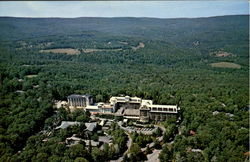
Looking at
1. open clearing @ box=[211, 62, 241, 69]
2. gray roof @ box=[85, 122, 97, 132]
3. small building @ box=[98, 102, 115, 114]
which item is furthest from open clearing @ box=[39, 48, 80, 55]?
gray roof @ box=[85, 122, 97, 132]

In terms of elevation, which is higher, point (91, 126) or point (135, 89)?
point (135, 89)

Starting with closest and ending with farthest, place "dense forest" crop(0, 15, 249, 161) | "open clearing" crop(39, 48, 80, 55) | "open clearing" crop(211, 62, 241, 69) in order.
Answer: "dense forest" crop(0, 15, 249, 161), "open clearing" crop(211, 62, 241, 69), "open clearing" crop(39, 48, 80, 55)


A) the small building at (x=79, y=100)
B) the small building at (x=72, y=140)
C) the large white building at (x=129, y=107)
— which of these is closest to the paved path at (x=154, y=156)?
the large white building at (x=129, y=107)

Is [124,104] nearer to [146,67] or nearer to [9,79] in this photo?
[9,79]

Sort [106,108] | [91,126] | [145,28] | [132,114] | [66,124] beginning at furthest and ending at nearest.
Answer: [145,28] < [106,108] < [132,114] < [66,124] < [91,126]

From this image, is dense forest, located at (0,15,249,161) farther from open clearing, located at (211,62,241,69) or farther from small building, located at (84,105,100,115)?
small building, located at (84,105,100,115)

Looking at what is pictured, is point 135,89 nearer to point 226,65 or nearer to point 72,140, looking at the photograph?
point 72,140

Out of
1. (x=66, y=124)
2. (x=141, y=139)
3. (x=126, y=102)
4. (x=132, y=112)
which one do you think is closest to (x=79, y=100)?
(x=126, y=102)

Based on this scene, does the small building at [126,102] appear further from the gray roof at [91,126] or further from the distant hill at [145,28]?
the distant hill at [145,28]
